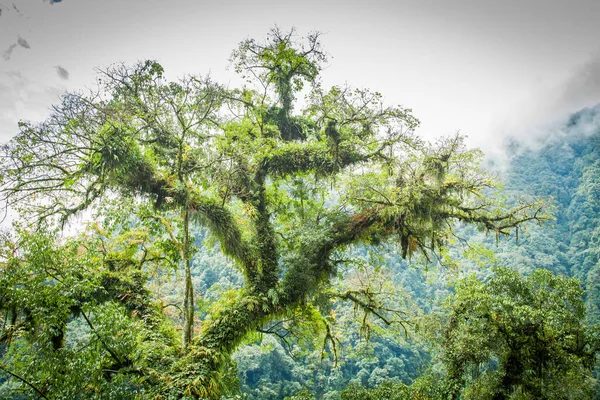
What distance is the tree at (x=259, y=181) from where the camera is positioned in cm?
650

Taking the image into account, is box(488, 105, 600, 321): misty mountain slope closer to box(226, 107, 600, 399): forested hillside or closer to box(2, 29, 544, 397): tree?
box(226, 107, 600, 399): forested hillside

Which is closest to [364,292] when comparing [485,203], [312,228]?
[312,228]

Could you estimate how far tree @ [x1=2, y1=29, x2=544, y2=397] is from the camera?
6.50 meters

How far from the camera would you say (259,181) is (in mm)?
9602

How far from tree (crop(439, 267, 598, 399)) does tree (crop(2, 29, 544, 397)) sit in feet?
8.14

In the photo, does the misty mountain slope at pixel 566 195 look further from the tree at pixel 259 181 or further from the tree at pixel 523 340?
the tree at pixel 259 181

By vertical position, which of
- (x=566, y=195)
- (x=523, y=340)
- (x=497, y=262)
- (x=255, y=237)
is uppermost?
(x=566, y=195)

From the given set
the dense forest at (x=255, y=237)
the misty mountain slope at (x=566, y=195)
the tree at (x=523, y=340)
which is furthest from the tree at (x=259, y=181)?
the misty mountain slope at (x=566, y=195)

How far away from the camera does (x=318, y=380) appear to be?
2816 centimetres

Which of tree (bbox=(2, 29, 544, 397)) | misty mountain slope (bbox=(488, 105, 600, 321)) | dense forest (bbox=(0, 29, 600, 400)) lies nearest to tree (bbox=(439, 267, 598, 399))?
dense forest (bbox=(0, 29, 600, 400))

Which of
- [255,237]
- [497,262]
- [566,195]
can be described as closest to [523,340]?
[497,262]

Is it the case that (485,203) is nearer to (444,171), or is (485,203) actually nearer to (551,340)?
(444,171)

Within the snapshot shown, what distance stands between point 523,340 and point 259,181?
8.51m

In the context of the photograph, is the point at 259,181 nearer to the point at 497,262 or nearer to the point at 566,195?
the point at 497,262
